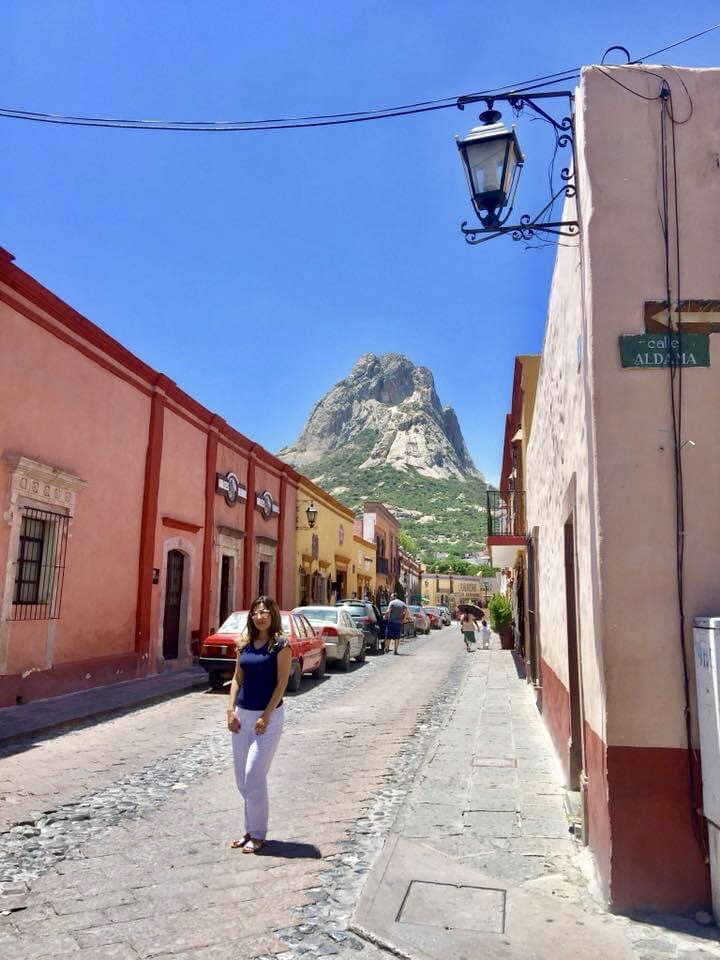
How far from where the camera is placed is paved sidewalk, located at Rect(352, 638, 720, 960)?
130 inches

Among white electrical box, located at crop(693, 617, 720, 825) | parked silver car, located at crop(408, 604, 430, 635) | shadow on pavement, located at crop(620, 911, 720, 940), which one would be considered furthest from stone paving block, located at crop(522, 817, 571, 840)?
parked silver car, located at crop(408, 604, 430, 635)

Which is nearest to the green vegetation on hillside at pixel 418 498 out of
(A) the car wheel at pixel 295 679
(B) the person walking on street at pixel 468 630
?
(B) the person walking on street at pixel 468 630

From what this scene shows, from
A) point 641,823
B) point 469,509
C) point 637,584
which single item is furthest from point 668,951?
point 469,509

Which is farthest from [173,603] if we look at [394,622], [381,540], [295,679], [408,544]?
[408,544]

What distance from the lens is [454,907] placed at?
373 centimetres

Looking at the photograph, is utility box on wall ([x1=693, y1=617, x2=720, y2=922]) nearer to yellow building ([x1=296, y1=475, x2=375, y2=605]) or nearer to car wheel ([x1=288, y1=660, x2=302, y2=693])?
car wheel ([x1=288, y1=660, x2=302, y2=693])

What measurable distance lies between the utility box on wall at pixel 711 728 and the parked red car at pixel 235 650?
7693mm

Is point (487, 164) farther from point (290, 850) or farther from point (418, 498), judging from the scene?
point (418, 498)

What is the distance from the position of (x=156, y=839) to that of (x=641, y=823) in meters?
3.05

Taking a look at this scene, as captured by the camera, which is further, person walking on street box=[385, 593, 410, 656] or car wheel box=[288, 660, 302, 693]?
person walking on street box=[385, 593, 410, 656]

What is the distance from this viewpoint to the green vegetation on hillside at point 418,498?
352 feet

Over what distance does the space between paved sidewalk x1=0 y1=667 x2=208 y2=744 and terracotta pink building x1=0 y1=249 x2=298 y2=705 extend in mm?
286

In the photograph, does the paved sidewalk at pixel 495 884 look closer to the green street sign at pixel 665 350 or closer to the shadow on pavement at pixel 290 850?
the shadow on pavement at pixel 290 850

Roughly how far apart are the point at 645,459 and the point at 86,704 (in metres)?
8.95
